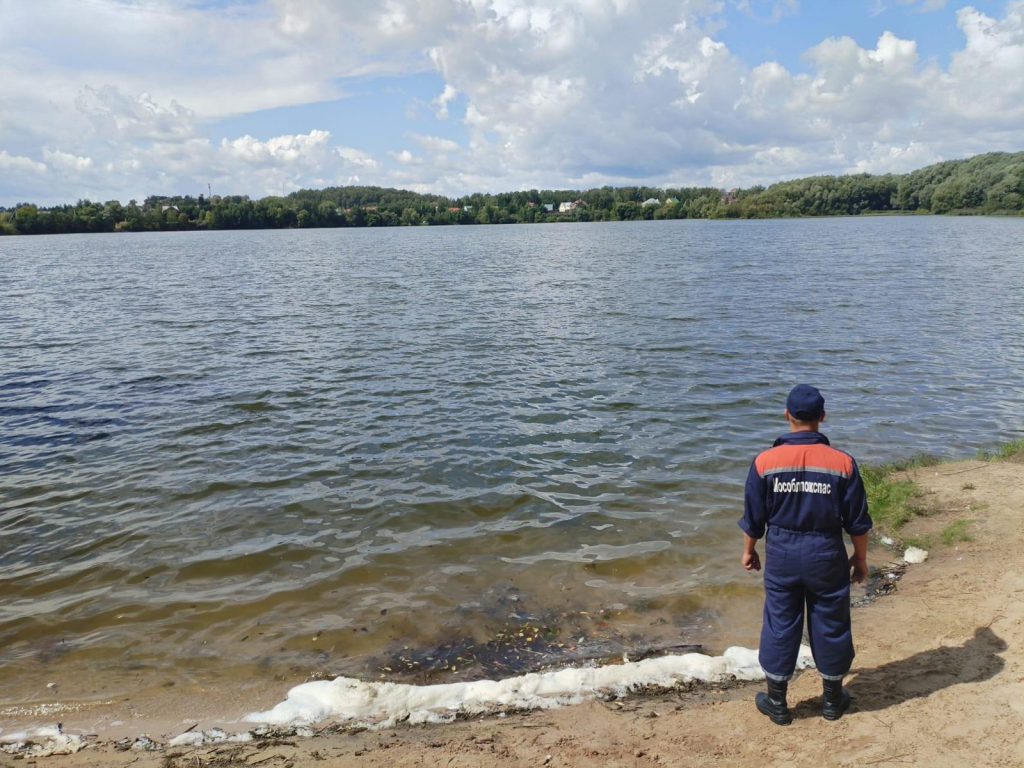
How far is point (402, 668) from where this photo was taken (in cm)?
675

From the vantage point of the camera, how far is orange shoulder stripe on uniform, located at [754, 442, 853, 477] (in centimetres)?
495

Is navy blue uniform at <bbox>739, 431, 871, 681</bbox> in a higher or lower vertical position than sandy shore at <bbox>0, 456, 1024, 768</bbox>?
higher

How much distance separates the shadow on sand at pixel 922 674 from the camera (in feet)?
17.6

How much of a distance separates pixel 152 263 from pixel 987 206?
152 metres

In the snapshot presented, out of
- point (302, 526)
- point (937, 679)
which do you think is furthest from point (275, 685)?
point (937, 679)

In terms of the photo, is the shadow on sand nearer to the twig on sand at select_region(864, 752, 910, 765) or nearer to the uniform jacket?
the twig on sand at select_region(864, 752, 910, 765)

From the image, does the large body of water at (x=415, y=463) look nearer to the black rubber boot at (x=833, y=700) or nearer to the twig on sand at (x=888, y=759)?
the black rubber boot at (x=833, y=700)

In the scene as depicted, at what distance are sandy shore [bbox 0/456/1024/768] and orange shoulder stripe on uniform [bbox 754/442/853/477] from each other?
1.96 m

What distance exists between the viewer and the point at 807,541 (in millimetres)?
5008

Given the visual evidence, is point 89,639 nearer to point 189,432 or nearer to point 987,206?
point 189,432

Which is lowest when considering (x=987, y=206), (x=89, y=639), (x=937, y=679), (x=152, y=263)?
(x=89, y=639)

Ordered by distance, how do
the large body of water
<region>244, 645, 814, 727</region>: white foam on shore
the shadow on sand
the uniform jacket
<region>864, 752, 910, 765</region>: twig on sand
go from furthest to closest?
the large body of water → <region>244, 645, 814, 727</region>: white foam on shore → the shadow on sand → the uniform jacket → <region>864, 752, 910, 765</region>: twig on sand

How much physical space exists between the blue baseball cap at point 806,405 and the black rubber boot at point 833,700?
6.74 feet

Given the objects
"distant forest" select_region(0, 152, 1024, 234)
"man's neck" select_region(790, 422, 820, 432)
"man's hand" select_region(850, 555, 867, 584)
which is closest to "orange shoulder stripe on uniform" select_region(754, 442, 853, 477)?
"man's neck" select_region(790, 422, 820, 432)
